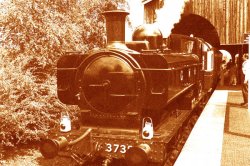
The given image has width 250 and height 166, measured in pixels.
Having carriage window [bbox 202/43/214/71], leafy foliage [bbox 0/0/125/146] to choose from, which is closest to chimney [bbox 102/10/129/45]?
leafy foliage [bbox 0/0/125/146]

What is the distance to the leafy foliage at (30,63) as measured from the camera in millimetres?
7422

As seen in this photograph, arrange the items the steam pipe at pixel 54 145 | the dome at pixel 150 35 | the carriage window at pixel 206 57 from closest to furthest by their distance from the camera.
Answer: the steam pipe at pixel 54 145 → the dome at pixel 150 35 → the carriage window at pixel 206 57

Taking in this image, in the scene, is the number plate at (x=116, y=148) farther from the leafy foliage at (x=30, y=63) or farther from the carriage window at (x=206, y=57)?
the carriage window at (x=206, y=57)

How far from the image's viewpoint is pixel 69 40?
391 inches

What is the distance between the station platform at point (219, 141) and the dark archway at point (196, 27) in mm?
9317

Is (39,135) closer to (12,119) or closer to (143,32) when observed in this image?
(12,119)

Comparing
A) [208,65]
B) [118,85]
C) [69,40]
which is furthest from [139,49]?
[208,65]

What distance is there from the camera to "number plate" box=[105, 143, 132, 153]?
4.45m

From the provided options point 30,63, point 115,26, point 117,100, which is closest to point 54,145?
point 117,100

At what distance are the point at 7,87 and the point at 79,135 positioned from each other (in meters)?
3.44

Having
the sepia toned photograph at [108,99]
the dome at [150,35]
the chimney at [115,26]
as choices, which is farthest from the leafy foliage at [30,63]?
the chimney at [115,26]

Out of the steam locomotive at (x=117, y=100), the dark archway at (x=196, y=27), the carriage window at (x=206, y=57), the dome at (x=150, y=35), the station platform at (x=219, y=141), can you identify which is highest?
the dark archway at (x=196, y=27)

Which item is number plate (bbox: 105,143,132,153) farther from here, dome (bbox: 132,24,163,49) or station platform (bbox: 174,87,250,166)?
dome (bbox: 132,24,163,49)

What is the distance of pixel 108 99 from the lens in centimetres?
481
